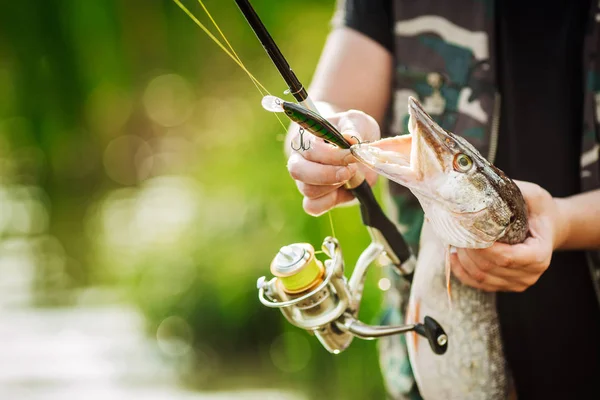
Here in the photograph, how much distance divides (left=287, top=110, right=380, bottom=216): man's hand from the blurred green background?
2.01 metres

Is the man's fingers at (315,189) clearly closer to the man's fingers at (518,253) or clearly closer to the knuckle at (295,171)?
the knuckle at (295,171)

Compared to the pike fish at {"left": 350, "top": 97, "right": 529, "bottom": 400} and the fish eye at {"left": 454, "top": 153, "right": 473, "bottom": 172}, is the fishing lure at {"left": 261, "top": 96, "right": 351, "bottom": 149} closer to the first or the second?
the pike fish at {"left": 350, "top": 97, "right": 529, "bottom": 400}

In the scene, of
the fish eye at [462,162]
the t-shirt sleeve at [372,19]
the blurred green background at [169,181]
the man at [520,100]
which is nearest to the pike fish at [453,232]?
the fish eye at [462,162]

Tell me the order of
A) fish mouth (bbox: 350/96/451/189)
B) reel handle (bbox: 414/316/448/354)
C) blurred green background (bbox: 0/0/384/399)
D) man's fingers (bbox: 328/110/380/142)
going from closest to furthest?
1. fish mouth (bbox: 350/96/451/189)
2. man's fingers (bbox: 328/110/380/142)
3. reel handle (bbox: 414/316/448/354)
4. blurred green background (bbox: 0/0/384/399)

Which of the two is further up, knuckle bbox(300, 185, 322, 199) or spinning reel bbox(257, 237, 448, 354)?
knuckle bbox(300, 185, 322, 199)

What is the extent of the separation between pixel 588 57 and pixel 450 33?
0.29m

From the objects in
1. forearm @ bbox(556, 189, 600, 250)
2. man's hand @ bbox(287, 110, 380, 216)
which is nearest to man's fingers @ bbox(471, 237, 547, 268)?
forearm @ bbox(556, 189, 600, 250)

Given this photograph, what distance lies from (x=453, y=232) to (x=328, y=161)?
9.3 inches

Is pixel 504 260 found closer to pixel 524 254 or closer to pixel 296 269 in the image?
pixel 524 254

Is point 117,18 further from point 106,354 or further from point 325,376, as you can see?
point 325,376

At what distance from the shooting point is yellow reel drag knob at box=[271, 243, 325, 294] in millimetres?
1061

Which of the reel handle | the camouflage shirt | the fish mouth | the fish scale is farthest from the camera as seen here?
the camouflage shirt

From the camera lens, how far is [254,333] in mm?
3914

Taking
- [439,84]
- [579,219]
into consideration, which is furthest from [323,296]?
[439,84]
